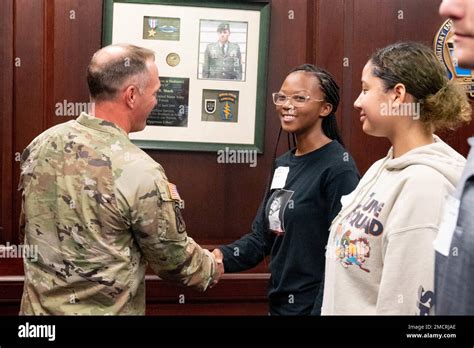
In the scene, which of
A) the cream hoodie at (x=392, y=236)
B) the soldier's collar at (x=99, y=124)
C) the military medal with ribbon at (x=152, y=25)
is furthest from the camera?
the military medal with ribbon at (x=152, y=25)

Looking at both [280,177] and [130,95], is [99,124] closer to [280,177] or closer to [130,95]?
[130,95]

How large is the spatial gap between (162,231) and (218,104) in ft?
3.80

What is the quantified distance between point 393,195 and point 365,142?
148 cm

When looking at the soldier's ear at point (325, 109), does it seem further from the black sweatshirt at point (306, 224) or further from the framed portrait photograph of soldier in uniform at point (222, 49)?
the framed portrait photograph of soldier in uniform at point (222, 49)

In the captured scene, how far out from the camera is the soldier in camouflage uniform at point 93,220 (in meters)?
2.05

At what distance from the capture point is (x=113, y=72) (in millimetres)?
2225

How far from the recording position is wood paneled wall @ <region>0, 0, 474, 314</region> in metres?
2.98

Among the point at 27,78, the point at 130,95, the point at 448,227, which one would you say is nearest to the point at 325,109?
the point at 130,95

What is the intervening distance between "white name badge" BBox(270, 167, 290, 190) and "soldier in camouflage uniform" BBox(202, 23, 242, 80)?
0.66 meters

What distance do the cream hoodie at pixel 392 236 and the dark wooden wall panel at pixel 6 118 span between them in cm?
158

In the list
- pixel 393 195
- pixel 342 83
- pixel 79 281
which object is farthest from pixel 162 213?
pixel 342 83

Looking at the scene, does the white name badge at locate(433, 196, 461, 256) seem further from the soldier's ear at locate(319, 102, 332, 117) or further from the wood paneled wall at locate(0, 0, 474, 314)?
the wood paneled wall at locate(0, 0, 474, 314)

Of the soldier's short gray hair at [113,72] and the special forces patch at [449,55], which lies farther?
the special forces patch at [449,55]

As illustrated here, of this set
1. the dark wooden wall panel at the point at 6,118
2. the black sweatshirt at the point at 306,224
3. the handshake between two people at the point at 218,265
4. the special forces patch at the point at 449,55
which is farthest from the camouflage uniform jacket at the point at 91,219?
the special forces patch at the point at 449,55
